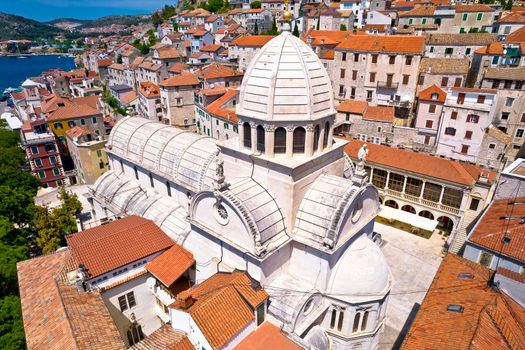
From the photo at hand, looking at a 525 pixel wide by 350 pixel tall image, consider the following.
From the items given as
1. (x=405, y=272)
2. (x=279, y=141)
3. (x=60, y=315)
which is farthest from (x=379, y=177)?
(x=60, y=315)

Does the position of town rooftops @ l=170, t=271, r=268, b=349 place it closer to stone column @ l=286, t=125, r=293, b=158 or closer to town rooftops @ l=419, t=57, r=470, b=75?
stone column @ l=286, t=125, r=293, b=158

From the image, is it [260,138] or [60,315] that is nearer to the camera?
[60,315]

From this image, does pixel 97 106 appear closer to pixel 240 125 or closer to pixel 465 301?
pixel 240 125

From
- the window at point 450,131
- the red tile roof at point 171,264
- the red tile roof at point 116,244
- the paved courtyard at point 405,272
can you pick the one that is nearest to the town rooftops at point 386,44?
the window at point 450,131

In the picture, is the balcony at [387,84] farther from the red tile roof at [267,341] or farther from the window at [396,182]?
the red tile roof at [267,341]

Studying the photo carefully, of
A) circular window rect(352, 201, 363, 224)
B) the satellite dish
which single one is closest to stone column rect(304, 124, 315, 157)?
circular window rect(352, 201, 363, 224)

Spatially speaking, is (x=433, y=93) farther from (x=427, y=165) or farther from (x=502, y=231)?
(x=502, y=231)
